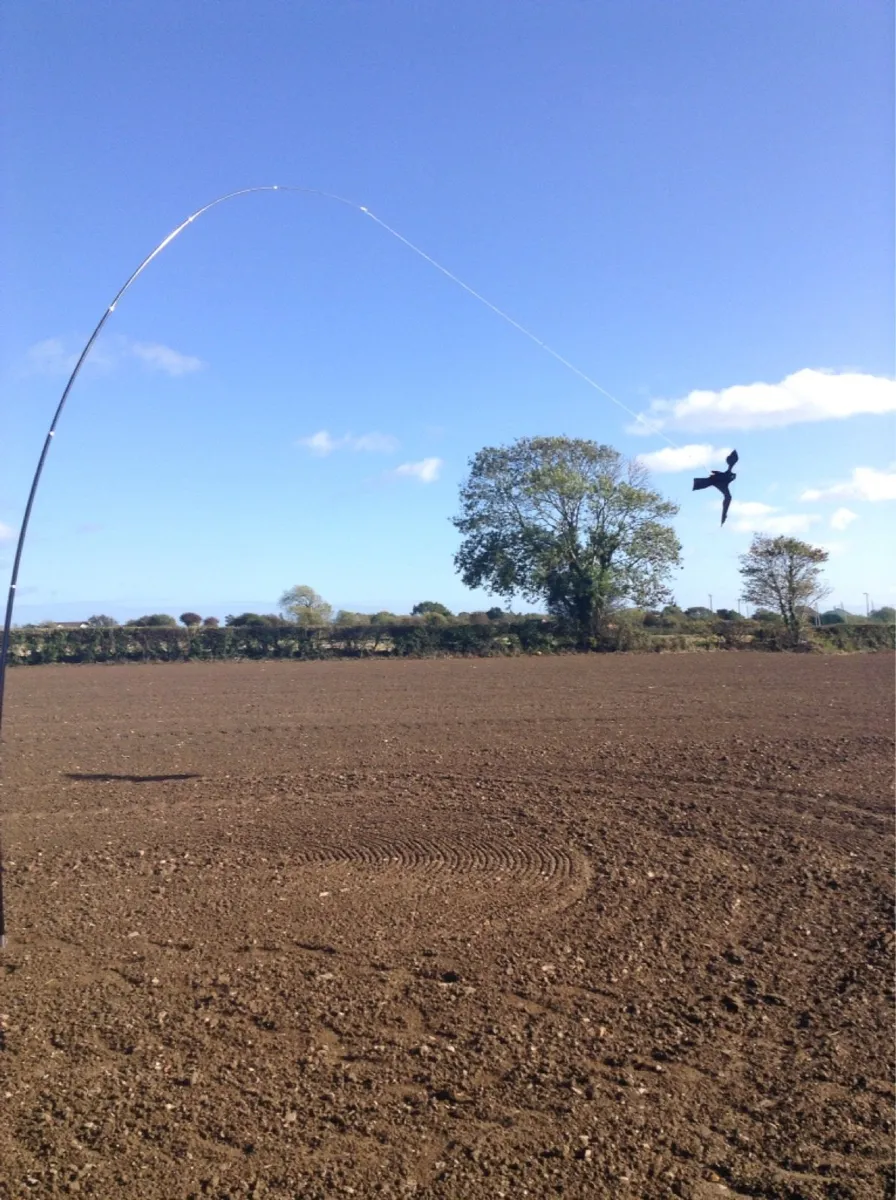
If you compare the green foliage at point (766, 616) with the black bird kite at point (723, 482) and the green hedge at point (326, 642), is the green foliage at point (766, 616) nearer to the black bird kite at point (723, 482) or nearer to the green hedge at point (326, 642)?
the green hedge at point (326, 642)

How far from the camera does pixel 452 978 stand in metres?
5.54

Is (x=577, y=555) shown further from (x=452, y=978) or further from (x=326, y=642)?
(x=452, y=978)

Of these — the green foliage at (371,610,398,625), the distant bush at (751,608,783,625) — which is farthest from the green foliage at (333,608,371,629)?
the distant bush at (751,608,783,625)

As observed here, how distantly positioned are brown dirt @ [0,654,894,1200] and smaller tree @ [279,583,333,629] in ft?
113

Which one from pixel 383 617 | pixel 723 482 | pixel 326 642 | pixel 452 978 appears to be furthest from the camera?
pixel 383 617

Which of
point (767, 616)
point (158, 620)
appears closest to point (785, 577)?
point (767, 616)

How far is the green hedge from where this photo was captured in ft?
140

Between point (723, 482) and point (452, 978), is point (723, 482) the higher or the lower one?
the higher one

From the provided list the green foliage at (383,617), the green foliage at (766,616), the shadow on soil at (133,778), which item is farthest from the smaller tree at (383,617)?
the shadow on soil at (133,778)

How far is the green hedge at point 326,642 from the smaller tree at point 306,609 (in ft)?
6.22

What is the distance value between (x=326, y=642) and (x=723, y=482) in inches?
1468

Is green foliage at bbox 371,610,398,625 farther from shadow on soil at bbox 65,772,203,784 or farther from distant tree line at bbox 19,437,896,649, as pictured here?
shadow on soil at bbox 65,772,203,784

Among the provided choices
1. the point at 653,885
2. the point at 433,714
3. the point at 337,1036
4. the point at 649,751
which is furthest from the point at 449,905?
the point at 433,714

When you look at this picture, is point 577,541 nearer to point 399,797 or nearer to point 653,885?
point 399,797
